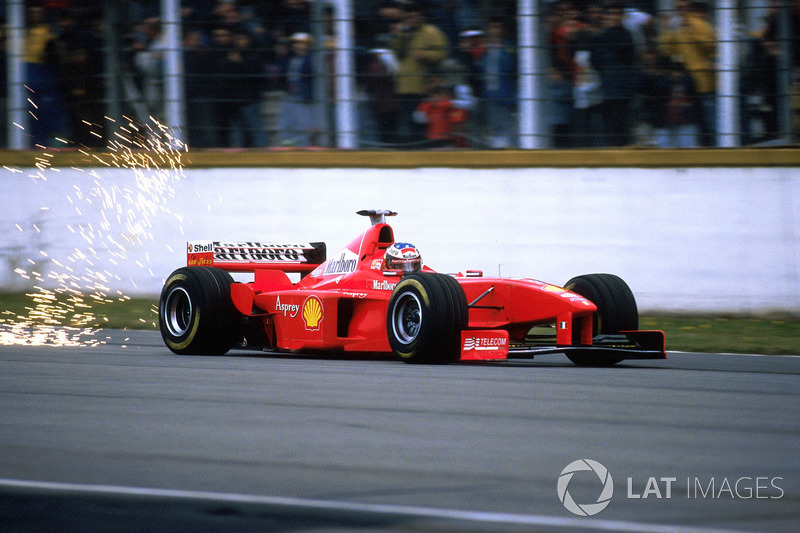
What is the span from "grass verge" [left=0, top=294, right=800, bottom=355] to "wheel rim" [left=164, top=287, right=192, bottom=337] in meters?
2.42

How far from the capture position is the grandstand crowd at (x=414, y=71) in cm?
1200

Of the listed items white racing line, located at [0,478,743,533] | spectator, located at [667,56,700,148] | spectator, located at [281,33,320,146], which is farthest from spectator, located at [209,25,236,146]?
white racing line, located at [0,478,743,533]

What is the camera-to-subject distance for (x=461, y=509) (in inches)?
132

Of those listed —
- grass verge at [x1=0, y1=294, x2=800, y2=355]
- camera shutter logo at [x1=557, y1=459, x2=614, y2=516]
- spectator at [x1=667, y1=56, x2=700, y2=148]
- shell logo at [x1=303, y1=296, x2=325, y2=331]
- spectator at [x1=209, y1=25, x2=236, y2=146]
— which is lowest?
camera shutter logo at [x1=557, y1=459, x2=614, y2=516]

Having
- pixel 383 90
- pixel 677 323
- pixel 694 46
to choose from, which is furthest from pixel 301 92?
pixel 677 323

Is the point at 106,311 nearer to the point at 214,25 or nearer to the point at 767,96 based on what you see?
the point at 214,25

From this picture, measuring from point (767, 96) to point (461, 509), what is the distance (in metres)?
9.52

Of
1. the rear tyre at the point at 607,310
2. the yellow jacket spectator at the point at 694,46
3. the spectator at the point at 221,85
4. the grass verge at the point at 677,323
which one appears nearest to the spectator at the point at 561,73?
the yellow jacket spectator at the point at 694,46

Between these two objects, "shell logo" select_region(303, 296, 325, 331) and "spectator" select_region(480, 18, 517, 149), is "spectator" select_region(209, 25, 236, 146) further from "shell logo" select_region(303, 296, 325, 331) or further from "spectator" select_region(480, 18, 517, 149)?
"shell logo" select_region(303, 296, 325, 331)

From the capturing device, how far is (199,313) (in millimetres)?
8844

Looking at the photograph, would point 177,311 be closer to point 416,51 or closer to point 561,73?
point 416,51

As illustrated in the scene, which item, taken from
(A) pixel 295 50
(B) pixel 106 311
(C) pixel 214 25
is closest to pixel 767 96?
(A) pixel 295 50

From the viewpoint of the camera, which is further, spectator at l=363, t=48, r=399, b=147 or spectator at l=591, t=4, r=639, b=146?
spectator at l=363, t=48, r=399, b=147

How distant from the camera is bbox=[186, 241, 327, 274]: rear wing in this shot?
968 cm
